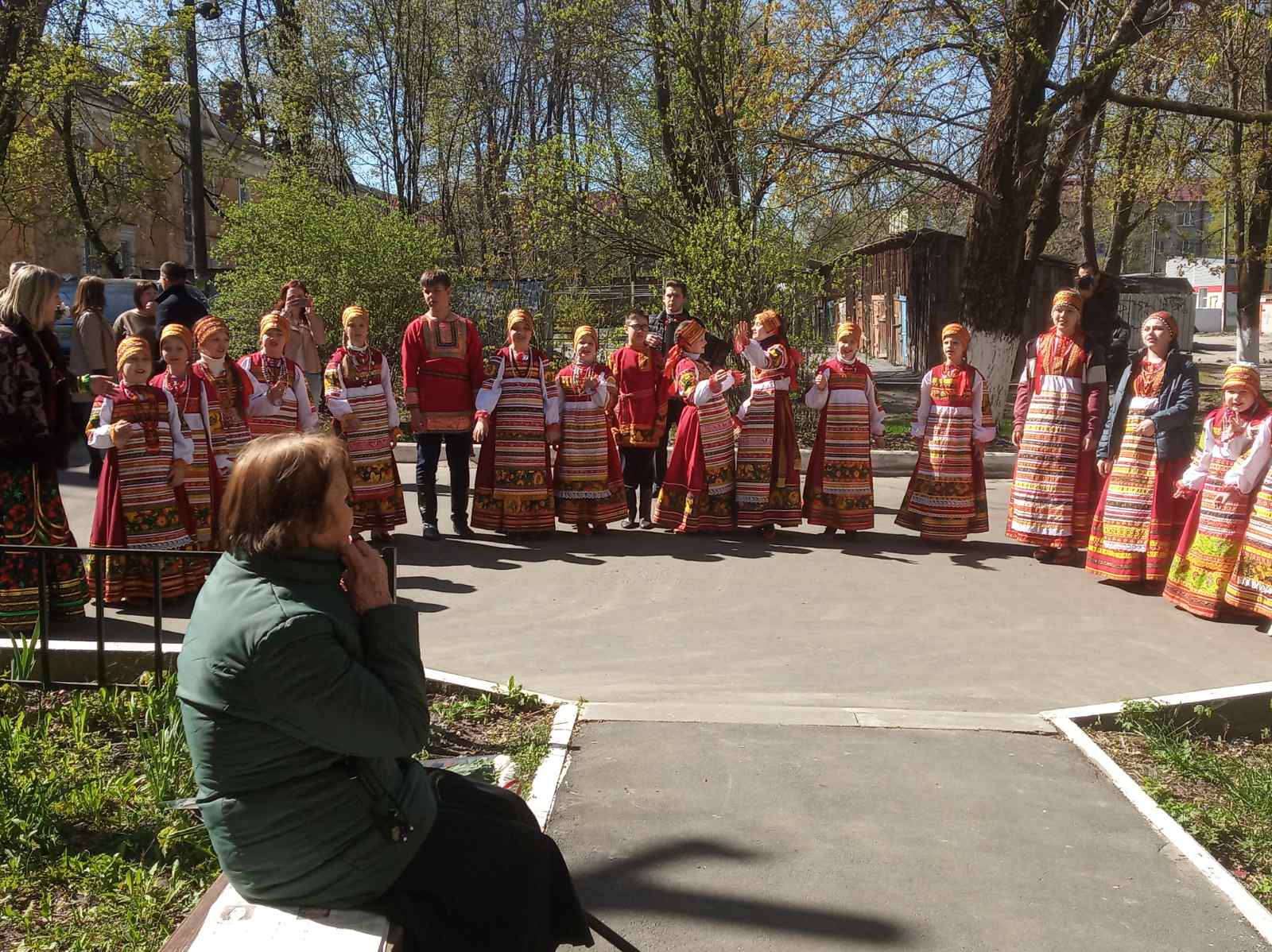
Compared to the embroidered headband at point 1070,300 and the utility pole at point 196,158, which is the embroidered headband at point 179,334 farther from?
the utility pole at point 196,158

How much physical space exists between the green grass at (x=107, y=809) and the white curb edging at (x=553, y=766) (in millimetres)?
52

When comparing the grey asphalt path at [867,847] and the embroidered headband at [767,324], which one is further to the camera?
the embroidered headband at [767,324]

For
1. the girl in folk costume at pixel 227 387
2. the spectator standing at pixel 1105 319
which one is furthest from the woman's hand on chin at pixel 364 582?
the spectator standing at pixel 1105 319

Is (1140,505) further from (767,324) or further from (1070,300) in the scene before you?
(767,324)

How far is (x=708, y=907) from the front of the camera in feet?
12.1

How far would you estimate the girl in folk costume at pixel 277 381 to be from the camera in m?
8.61

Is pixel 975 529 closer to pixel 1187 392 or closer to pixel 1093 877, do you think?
pixel 1187 392

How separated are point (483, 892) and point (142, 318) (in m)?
8.77

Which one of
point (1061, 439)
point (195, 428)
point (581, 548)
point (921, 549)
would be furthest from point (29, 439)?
point (1061, 439)

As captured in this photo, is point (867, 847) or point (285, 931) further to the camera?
point (867, 847)

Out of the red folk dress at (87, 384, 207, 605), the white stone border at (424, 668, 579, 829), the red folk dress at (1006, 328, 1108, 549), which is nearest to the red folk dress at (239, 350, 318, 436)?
the red folk dress at (87, 384, 207, 605)

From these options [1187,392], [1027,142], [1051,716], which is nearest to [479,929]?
[1051,716]

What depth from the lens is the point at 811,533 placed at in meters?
10.2

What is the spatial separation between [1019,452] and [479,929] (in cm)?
741
